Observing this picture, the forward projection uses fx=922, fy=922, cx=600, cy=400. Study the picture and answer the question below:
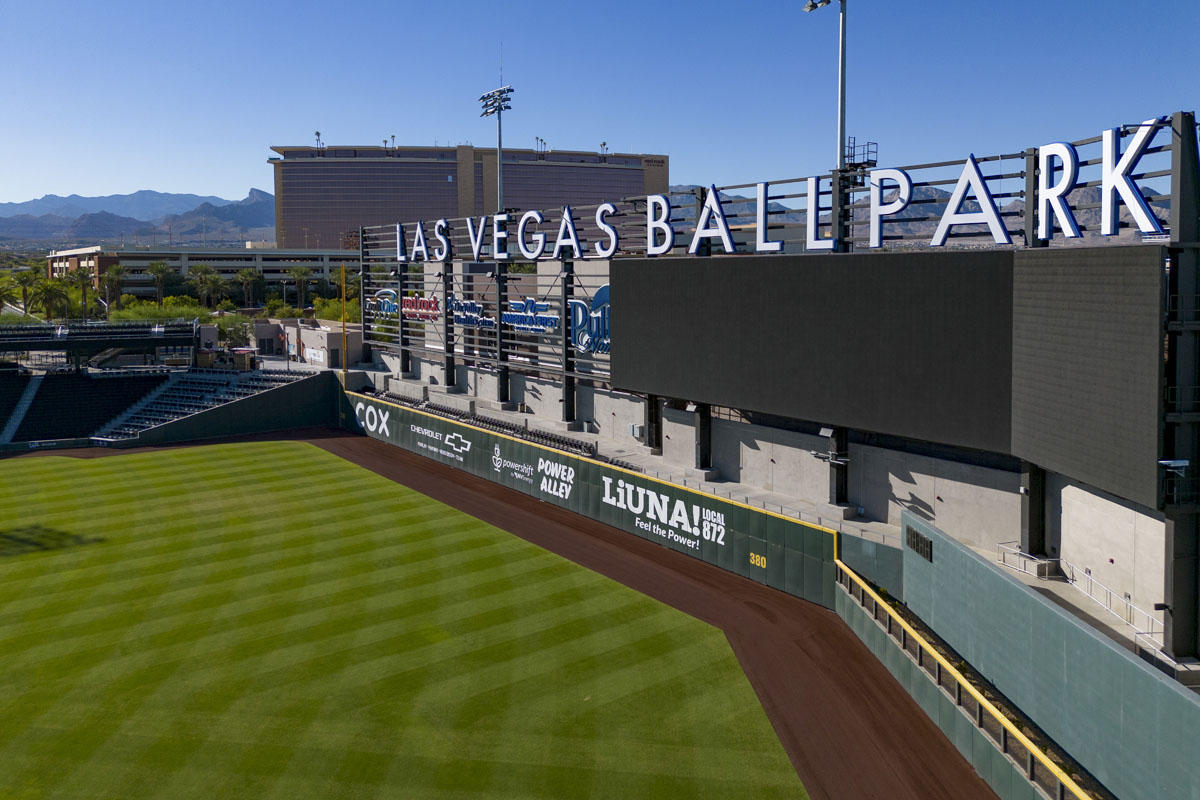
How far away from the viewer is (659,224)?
124 feet

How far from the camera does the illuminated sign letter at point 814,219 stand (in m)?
31.1

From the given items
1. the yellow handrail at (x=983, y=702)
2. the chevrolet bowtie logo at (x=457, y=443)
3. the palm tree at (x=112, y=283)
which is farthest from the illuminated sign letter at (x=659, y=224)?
the palm tree at (x=112, y=283)

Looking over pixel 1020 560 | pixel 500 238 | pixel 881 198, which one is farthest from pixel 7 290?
pixel 1020 560

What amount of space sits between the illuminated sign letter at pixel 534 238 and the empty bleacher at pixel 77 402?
35495 mm

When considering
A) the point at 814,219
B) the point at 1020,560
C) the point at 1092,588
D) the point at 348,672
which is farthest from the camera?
the point at 814,219

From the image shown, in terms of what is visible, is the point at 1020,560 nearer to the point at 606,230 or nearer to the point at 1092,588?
the point at 1092,588

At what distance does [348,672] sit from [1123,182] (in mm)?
22438

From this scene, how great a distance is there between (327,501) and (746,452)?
19602 mm

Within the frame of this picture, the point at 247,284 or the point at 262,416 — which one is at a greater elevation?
the point at 247,284

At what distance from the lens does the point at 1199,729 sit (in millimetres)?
13922

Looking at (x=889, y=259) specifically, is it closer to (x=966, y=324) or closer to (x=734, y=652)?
(x=966, y=324)

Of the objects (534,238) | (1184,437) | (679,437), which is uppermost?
(534,238)

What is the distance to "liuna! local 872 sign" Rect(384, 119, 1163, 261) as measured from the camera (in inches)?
835

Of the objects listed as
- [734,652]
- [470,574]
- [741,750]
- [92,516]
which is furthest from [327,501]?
[741,750]
